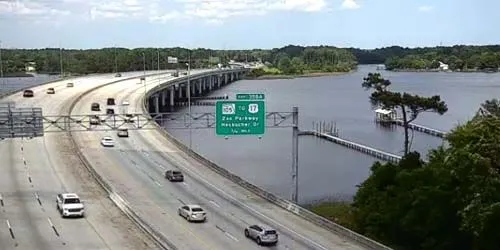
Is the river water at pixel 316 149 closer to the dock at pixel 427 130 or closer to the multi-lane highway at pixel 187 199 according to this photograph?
the dock at pixel 427 130

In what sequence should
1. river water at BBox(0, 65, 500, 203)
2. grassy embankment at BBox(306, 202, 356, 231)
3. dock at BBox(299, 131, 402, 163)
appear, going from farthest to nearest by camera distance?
dock at BBox(299, 131, 402, 163) → river water at BBox(0, 65, 500, 203) → grassy embankment at BBox(306, 202, 356, 231)

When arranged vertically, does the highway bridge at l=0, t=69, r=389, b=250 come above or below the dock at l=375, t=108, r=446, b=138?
above

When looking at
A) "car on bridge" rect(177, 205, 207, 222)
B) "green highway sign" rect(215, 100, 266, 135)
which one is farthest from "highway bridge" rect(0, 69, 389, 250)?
"green highway sign" rect(215, 100, 266, 135)

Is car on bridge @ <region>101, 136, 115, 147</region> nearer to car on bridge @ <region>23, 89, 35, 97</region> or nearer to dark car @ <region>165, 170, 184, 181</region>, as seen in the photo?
dark car @ <region>165, 170, 184, 181</region>

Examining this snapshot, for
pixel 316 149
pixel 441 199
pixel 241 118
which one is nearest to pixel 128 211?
pixel 241 118

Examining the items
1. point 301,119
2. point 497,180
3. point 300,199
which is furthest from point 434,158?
point 301,119

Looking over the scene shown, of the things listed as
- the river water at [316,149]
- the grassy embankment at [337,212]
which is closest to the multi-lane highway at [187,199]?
the grassy embankment at [337,212]
